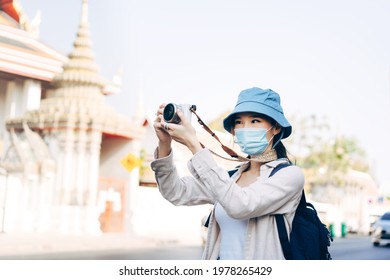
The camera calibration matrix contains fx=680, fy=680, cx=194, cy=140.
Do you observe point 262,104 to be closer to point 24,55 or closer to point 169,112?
point 169,112

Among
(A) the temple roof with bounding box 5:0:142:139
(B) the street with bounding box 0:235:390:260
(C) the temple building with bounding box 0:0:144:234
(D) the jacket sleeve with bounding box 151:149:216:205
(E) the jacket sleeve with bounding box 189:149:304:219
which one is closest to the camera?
(E) the jacket sleeve with bounding box 189:149:304:219

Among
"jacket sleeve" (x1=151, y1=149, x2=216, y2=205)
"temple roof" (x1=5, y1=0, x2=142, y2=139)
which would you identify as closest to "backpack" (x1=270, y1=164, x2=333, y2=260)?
"jacket sleeve" (x1=151, y1=149, x2=216, y2=205)

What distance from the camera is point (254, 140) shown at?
1.33 metres

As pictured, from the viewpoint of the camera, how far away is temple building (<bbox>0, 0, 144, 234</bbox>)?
4.40 metres

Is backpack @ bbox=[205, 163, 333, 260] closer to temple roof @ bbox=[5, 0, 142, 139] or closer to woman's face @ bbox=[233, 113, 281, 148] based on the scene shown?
woman's face @ bbox=[233, 113, 281, 148]

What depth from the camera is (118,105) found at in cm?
453

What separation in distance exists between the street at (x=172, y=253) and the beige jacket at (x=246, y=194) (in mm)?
1740

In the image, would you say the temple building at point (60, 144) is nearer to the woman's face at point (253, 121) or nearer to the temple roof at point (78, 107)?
the temple roof at point (78, 107)

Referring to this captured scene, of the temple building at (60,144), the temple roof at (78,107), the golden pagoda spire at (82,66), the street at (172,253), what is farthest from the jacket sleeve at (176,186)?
the temple roof at (78,107)

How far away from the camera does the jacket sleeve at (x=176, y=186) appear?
1305 millimetres

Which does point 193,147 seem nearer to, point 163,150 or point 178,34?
point 163,150

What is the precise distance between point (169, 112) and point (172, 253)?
2.90 meters

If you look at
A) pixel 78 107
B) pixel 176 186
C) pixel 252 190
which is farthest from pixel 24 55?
pixel 252 190
